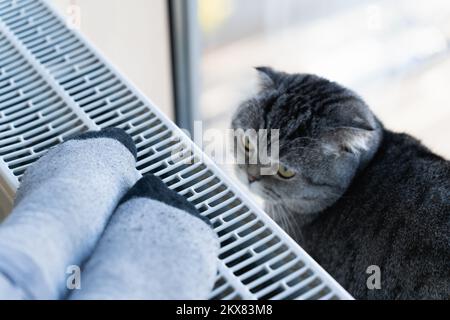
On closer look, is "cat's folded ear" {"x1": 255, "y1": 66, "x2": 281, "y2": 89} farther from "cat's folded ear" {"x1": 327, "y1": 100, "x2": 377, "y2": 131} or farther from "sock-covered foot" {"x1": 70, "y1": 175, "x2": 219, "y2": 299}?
"sock-covered foot" {"x1": 70, "y1": 175, "x2": 219, "y2": 299}

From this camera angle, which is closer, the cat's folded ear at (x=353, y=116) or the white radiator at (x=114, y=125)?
the white radiator at (x=114, y=125)

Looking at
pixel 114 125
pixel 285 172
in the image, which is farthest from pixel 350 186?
pixel 114 125

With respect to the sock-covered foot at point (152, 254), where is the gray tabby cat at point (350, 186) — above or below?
below

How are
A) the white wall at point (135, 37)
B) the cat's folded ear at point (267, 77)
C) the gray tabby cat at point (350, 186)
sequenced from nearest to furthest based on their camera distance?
the gray tabby cat at point (350, 186)
the cat's folded ear at point (267, 77)
the white wall at point (135, 37)

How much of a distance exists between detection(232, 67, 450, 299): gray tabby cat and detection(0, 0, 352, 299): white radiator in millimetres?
288

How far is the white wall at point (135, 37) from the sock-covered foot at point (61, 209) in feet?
1.97

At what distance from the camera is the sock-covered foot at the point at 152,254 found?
0.60 meters

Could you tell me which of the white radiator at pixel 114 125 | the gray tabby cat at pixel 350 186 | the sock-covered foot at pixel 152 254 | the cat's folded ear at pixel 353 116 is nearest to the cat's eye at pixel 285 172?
the gray tabby cat at pixel 350 186

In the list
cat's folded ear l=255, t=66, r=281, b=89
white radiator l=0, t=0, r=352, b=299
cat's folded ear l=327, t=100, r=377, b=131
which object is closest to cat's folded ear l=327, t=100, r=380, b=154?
cat's folded ear l=327, t=100, r=377, b=131

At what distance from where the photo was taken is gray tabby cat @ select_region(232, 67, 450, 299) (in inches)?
37.1

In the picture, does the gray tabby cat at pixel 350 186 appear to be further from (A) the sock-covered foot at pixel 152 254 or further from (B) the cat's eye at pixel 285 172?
(A) the sock-covered foot at pixel 152 254

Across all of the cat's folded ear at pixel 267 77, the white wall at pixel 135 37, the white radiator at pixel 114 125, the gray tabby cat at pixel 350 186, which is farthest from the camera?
the white wall at pixel 135 37

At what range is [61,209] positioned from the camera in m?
0.65
